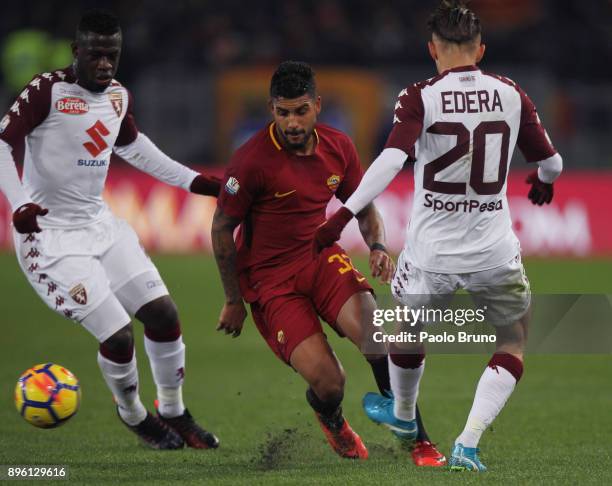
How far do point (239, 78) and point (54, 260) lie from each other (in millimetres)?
15286

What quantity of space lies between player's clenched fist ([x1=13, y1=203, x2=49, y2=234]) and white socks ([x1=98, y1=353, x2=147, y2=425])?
105cm

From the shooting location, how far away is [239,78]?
2220 centimetres

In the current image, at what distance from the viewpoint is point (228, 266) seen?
6816mm

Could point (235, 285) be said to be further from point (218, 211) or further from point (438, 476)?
point (438, 476)

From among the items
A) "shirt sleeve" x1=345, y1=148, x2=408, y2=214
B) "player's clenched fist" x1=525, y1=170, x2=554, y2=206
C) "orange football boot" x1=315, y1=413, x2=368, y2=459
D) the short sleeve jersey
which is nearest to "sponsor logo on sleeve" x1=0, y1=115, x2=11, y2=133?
the short sleeve jersey

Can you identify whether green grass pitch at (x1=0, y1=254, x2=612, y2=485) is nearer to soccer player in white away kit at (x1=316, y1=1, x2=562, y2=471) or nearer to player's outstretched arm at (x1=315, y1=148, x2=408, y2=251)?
soccer player in white away kit at (x1=316, y1=1, x2=562, y2=471)

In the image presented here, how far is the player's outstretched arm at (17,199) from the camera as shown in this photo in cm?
670

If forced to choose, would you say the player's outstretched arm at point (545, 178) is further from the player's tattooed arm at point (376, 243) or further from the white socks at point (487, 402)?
the white socks at point (487, 402)

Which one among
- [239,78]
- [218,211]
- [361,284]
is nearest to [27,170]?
[218,211]

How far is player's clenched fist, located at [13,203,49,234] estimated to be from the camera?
668 cm

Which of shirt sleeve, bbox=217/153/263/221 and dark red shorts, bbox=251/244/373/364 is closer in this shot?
shirt sleeve, bbox=217/153/263/221

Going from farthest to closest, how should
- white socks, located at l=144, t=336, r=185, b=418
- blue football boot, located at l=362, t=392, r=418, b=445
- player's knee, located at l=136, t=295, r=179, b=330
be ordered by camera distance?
white socks, located at l=144, t=336, r=185, b=418 < player's knee, located at l=136, t=295, r=179, b=330 < blue football boot, located at l=362, t=392, r=418, b=445

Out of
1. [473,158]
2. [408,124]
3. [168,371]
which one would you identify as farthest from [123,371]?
[473,158]

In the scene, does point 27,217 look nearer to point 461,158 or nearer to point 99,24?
point 99,24
